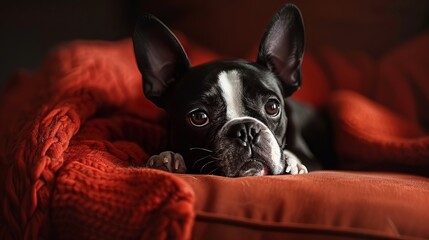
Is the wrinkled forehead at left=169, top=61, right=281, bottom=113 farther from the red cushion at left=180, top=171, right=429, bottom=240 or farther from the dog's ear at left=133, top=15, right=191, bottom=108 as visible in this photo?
the red cushion at left=180, top=171, right=429, bottom=240

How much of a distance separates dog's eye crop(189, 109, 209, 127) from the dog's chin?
202 mm

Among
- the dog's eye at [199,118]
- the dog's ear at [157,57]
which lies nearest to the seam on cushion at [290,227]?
the dog's eye at [199,118]

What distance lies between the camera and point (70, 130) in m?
1.46

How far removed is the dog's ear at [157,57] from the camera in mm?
1587

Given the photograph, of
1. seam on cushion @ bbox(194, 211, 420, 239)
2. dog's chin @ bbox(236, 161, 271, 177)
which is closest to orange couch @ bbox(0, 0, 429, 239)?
seam on cushion @ bbox(194, 211, 420, 239)

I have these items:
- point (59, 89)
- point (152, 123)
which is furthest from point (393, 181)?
point (59, 89)

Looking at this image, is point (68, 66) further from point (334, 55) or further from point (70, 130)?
point (334, 55)

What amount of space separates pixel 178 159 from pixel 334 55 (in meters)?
1.33

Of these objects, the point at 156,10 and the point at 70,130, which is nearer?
the point at 70,130

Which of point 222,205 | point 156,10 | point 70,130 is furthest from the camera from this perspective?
point 156,10

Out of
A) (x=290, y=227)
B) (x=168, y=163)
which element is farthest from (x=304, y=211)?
(x=168, y=163)

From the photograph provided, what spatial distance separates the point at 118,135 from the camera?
1.68 metres

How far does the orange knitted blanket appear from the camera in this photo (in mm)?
1175

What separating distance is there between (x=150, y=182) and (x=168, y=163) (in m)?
0.26
